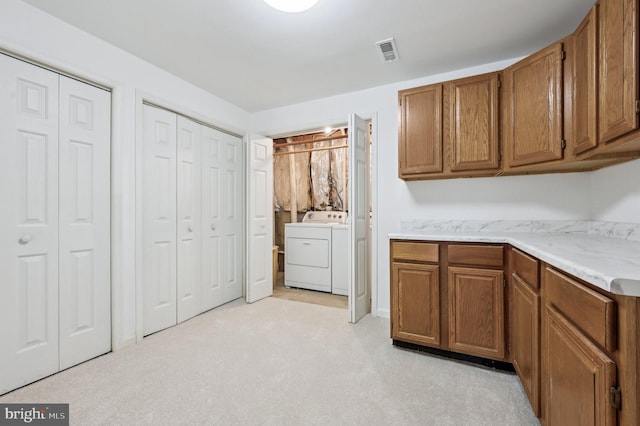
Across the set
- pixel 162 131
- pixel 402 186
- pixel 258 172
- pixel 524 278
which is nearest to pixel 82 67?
pixel 162 131

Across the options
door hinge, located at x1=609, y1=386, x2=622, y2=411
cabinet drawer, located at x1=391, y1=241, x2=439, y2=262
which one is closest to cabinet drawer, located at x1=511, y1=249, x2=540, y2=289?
cabinet drawer, located at x1=391, y1=241, x2=439, y2=262

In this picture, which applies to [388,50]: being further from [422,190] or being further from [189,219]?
[189,219]

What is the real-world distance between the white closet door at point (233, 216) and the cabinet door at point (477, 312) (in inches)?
95.6

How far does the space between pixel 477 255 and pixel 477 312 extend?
1.29 feet

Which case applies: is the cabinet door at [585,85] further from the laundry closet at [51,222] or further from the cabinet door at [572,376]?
the laundry closet at [51,222]

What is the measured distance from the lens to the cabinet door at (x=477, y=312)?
192 cm

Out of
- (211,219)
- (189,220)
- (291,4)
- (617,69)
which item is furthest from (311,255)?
(617,69)

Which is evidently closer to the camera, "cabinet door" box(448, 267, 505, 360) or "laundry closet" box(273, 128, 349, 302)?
"cabinet door" box(448, 267, 505, 360)

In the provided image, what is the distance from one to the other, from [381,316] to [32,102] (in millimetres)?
3239

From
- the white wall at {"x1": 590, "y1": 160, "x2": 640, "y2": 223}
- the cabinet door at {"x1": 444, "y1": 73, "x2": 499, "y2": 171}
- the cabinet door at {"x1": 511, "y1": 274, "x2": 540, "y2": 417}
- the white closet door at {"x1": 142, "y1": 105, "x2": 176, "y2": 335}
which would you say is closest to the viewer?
Result: the cabinet door at {"x1": 511, "y1": 274, "x2": 540, "y2": 417}

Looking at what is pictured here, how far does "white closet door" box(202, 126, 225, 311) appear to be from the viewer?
10.2 ft

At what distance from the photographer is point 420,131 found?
8.11 feet

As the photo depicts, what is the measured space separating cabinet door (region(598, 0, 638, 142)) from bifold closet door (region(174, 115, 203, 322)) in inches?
121

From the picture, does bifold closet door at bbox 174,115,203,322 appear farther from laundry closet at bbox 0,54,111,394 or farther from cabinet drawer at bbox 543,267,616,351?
cabinet drawer at bbox 543,267,616,351
